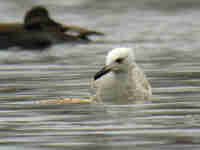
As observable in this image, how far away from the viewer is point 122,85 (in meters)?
12.4

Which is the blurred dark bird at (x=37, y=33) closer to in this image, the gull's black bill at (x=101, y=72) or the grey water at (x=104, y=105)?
the grey water at (x=104, y=105)

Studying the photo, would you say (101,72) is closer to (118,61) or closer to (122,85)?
(118,61)

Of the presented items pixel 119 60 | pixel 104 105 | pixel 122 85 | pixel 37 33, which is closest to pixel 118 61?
pixel 119 60

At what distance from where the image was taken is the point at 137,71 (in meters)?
12.9

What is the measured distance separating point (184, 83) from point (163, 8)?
21.1 m

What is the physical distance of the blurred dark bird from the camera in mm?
22953

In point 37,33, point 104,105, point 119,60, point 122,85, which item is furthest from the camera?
point 37,33

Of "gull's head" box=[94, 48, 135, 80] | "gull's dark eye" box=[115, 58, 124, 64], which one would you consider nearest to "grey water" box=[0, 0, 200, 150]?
"gull's head" box=[94, 48, 135, 80]

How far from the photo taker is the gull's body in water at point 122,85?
12.3 metres

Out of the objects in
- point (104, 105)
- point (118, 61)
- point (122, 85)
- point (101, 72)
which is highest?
point (118, 61)

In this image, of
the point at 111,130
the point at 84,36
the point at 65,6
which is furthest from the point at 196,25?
the point at 111,130

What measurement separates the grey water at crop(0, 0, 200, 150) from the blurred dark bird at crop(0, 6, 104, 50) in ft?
1.23

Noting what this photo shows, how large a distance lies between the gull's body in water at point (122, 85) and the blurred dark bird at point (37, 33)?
10273 millimetres

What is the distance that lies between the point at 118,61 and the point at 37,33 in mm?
11726
